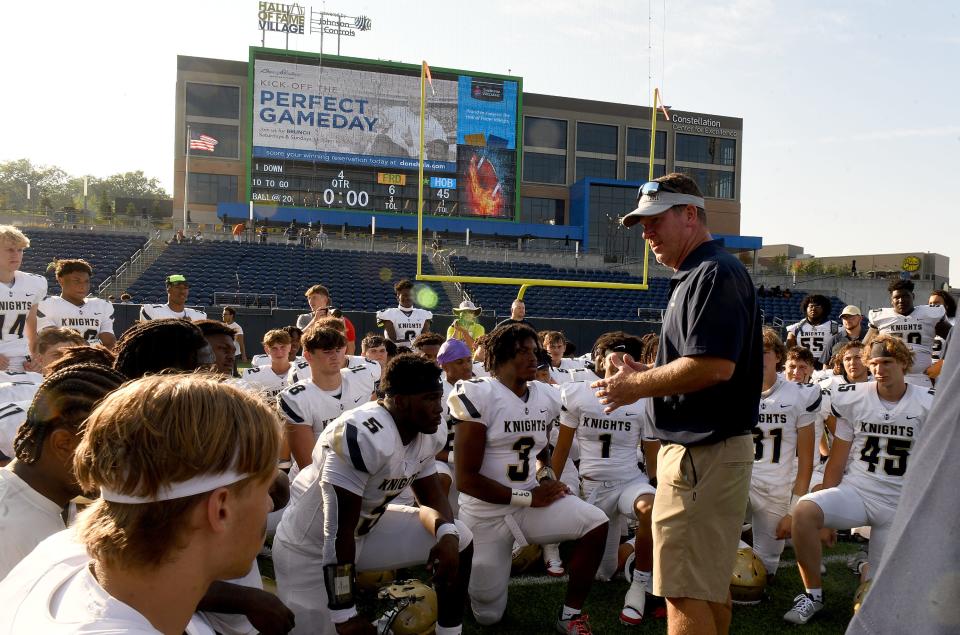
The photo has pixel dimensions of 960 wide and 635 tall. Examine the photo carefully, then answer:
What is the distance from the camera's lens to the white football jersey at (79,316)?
22.8 feet

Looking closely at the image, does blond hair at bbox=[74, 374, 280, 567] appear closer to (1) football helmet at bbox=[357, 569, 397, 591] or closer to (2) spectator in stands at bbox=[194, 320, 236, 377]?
(2) spectator in stands at bbox=[194, 320, 236, 377]

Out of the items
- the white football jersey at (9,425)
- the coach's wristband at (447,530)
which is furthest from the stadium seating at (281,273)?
the white football jersey at (9,425)

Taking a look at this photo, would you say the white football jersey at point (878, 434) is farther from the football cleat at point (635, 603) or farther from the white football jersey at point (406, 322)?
the white football jersey at point (406, 322)

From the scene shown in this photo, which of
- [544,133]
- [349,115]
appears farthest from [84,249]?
[544,133]

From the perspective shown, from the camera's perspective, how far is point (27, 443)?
207cm

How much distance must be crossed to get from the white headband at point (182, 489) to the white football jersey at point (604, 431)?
4.03 m

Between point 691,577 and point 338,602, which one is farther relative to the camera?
point 338,602

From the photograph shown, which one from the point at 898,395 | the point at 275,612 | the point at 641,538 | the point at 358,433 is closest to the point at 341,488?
the point at 358,433

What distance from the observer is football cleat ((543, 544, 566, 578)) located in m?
5.07

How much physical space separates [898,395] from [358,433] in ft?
11.5

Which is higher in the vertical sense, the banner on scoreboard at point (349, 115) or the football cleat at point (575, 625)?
the banner on scoreboard at point (349, 115)

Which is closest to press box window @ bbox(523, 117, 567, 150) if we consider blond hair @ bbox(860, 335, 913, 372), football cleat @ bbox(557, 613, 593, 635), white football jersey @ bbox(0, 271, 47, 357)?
white football jersey @ bbox(0, 271, 47, 357)

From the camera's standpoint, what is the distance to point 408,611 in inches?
148

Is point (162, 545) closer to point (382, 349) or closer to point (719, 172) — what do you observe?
point (382, 349)
